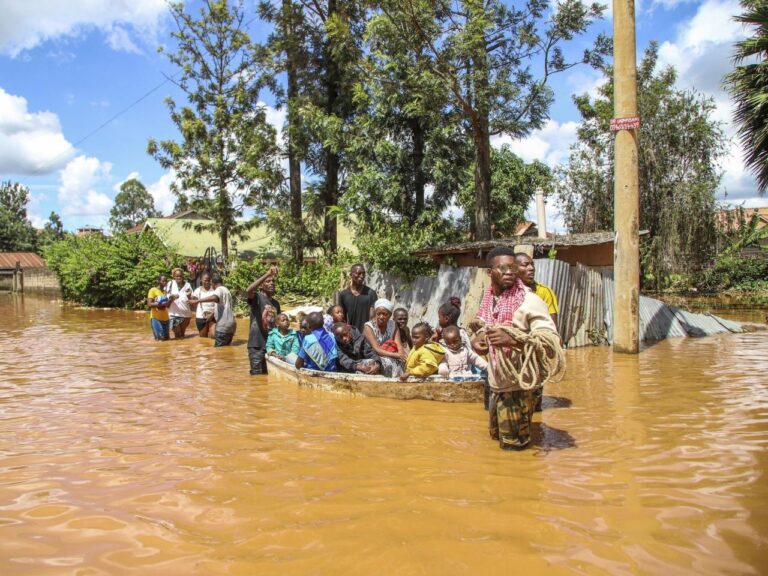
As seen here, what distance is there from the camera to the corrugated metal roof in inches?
1864

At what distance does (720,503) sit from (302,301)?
1706 centimetres

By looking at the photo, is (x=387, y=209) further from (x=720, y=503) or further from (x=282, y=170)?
(x=720, y=503)

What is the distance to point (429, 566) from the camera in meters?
3.08

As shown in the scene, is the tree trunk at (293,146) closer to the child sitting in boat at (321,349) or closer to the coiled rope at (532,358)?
→ the child sitting in boat at (321,349)

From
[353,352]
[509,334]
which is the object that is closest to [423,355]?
[353,352]

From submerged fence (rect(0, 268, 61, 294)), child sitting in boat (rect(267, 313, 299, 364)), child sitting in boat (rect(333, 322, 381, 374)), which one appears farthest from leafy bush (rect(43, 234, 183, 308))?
child sitting in boat (rect(333, 322, 381, 374))

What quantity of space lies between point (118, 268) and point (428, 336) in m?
20.3

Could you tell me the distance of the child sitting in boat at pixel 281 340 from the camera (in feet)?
29.0

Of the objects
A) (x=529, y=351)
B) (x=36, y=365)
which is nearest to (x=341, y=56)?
(x=36, y=365)

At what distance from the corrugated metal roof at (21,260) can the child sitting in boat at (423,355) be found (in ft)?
159

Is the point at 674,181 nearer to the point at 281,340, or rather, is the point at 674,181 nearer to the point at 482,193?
the point at 482,193

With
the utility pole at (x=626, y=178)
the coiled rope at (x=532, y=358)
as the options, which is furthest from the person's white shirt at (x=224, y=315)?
the coiled rope at (x=532, y=358)

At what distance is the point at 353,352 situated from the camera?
25.7 ft

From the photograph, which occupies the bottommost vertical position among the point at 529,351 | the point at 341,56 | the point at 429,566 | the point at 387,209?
the point at 429,566
